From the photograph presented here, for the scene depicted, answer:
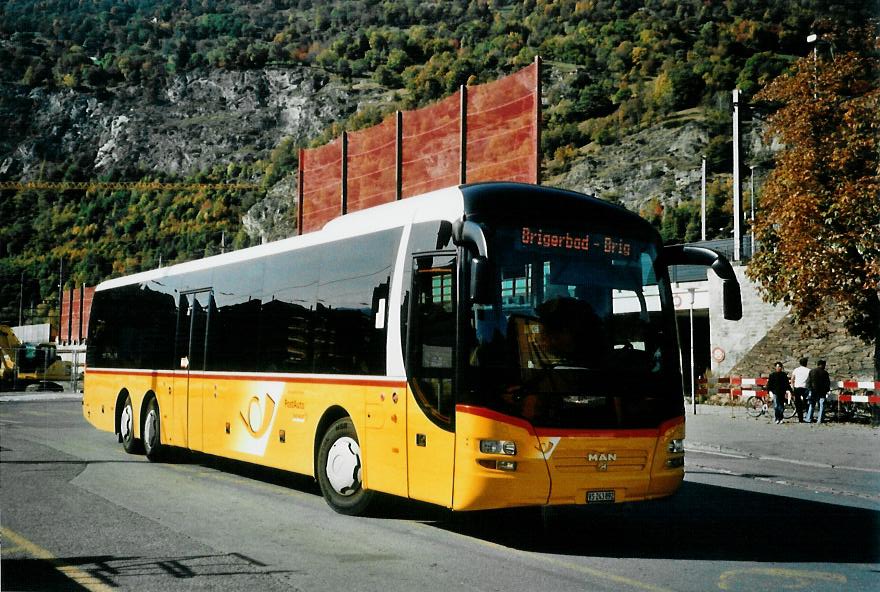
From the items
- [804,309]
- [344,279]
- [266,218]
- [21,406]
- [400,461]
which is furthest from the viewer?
[266,218]

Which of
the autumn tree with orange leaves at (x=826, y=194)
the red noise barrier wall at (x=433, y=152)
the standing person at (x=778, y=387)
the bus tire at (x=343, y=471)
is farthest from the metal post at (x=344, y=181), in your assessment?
the bus tire at (x=343, y=471)

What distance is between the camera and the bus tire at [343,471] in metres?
9.86

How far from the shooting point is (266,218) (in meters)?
125

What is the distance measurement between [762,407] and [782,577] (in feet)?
72.2

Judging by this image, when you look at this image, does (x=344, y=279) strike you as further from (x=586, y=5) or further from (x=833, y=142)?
(x=586, y=5)

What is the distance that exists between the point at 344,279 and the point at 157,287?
6.82 metres

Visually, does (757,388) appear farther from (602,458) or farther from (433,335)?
(433,335)

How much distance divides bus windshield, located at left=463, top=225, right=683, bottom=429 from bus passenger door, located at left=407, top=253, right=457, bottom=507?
36 cm

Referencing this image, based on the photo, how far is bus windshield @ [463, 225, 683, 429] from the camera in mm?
8242

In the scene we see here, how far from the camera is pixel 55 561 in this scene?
749 cm

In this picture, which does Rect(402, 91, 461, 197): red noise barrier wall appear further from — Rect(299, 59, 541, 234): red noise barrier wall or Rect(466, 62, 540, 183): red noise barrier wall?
Rect(466, 62, 540, 183): red noise barrier wall

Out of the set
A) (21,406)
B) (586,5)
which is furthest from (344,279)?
(586,5)

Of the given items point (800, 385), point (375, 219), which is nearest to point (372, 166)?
point (800, 385)

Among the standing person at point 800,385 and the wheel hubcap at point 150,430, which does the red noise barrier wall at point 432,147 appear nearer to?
the standing person at point 800,385
